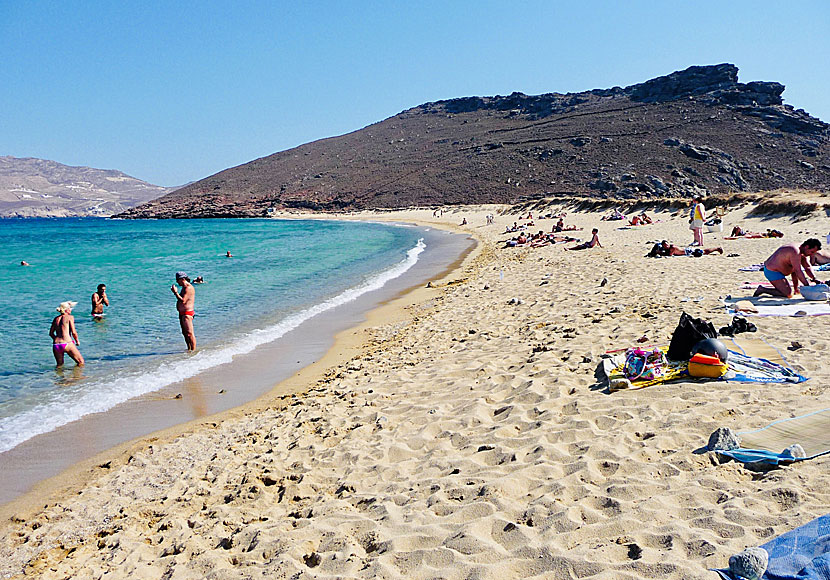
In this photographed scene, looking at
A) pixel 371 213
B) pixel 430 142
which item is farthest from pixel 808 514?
pixel 430 142

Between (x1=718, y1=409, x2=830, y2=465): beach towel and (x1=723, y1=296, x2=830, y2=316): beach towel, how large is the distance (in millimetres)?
3771

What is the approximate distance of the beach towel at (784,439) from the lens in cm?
338

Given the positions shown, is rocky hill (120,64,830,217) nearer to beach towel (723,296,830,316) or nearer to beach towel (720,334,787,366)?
beach towel (723,296,830,316)

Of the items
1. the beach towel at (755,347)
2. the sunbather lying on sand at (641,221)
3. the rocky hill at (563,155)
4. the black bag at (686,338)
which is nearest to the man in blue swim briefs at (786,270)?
the beach towel at (755,347)

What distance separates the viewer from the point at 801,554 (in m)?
2.35

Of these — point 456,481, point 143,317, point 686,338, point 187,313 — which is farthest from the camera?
point 143,317

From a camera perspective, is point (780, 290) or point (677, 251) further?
point (677, 251)

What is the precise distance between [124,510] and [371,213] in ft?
236

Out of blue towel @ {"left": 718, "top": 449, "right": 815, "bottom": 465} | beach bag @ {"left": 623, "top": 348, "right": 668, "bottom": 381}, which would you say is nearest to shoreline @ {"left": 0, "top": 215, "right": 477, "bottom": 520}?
beach bag @ {"left": 623, "top": 348, "right": 668, "bottom": 381}

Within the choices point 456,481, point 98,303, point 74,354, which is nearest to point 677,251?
point 456,481

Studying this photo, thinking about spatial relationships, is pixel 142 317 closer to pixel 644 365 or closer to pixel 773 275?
pixel 644 365

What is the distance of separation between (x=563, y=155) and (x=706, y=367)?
76453mm

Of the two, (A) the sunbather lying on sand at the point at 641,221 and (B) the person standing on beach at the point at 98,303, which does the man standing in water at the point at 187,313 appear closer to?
(B) the person standing on beach at the point at 98,303

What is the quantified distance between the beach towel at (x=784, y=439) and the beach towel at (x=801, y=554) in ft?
2.75
